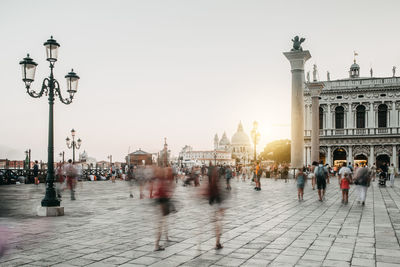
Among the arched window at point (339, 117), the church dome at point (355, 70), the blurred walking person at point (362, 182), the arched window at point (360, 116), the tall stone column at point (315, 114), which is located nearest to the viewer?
the blurred walking person at point (362, 182)

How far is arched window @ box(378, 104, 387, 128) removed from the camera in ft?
179

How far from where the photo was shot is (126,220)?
34.1 ft

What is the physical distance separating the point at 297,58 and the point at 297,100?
2.87 metres

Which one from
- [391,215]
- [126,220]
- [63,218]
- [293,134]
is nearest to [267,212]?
[391,215]

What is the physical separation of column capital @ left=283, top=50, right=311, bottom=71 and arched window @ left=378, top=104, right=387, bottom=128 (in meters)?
31.1

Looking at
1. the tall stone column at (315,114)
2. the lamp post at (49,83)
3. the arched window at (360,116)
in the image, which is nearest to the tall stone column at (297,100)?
the tall stone column at (315,114)

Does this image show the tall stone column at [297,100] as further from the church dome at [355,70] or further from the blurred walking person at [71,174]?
the church dome at [355,70]

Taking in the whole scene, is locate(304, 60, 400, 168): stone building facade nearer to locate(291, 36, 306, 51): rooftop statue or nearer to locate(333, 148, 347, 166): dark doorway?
locate(333, 148, 347, 166): dark doorway

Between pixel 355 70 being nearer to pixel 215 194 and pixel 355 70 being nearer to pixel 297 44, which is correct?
pixel 297 44

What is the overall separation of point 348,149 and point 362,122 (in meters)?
4.15

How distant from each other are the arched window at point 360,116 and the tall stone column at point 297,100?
30062 millimetres

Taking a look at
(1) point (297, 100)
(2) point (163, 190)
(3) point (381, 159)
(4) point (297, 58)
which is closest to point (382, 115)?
(3) point (381, 159)

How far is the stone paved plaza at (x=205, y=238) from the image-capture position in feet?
20.4

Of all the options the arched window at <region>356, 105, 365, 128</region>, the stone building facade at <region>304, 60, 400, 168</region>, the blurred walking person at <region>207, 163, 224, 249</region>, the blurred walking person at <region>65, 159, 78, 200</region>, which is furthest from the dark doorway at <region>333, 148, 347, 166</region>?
the blurred walking person at <region>207, 163, 224, 249</region>
